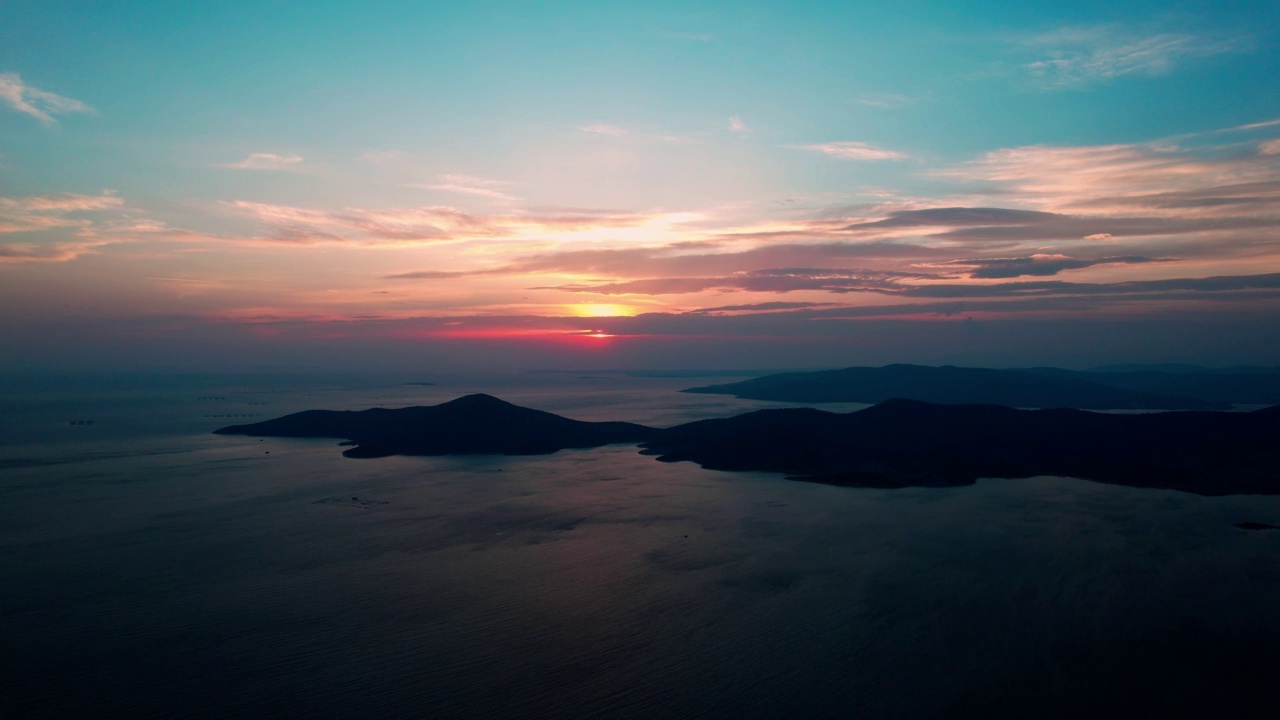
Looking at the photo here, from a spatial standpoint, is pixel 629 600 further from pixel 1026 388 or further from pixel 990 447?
pixel 1026 388

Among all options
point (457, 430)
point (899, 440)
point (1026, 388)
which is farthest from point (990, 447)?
point (1026, 388)

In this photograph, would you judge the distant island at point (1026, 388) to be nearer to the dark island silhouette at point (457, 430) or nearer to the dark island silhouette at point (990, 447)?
the dark island silhouette at point (990, 447)

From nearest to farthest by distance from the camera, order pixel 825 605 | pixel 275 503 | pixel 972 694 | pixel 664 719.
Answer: pixel 664 719
pixel 972 694
pixel 825 605
pixel 275 503

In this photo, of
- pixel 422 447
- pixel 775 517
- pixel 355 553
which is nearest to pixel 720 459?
pixel 775 517

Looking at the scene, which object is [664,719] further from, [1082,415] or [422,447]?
[1082,415]

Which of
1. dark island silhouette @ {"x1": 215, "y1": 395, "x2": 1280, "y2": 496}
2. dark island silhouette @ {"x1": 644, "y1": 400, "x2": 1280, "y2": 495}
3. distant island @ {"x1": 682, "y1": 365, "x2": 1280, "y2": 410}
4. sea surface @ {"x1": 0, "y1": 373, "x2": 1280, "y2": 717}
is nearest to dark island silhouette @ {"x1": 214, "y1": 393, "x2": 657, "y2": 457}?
dark island silhouette @ {"x1": 215, "y1": 395, "x2": 1280, "y2": 496}

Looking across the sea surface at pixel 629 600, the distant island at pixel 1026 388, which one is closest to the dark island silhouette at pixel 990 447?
the sea surface at pixel 629 600
